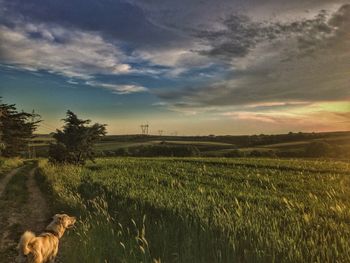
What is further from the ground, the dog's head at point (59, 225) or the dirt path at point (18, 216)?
the dog's head at point (59, 225)

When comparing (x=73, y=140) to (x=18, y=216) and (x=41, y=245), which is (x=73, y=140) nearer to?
(x=18, y=216)

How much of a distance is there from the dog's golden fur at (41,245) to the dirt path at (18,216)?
3.87 feet

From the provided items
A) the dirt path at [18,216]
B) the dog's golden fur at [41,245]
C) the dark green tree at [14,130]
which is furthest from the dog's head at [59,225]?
the dark green tree at [14,130]

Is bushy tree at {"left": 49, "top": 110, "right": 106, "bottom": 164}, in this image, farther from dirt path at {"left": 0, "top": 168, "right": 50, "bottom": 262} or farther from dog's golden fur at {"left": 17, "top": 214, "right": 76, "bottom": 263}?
dog's golden fur at {"left": 17, "top": 214, "right": 76, "bottom": 263}

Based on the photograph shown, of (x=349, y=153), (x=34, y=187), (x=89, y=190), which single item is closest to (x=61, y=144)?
(x=34, y=187)

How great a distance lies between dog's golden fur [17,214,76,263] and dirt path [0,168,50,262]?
1.18 m

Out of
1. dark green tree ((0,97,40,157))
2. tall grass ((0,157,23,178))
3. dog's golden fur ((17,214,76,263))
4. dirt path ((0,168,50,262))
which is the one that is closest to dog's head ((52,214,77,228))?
dog's golden fur ((17,214,76,263))

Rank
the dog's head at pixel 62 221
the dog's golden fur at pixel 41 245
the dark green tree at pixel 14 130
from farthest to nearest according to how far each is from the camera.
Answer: the dark green tree at pixel 14 130, the dog's head at pixel 62 221, the dog's golden fur at pixel 41 245

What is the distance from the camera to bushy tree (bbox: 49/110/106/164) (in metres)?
37.2

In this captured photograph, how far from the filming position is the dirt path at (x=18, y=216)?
10.7 meters

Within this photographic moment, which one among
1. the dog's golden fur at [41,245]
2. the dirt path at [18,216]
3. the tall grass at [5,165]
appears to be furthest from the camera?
the tall grass at [5,165]

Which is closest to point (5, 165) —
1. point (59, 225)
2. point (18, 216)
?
point (18, 216)

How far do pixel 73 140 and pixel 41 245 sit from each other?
3029 cm

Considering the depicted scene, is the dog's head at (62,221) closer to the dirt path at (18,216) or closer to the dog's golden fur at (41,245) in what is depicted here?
the dog's golden fur at (41,245)
